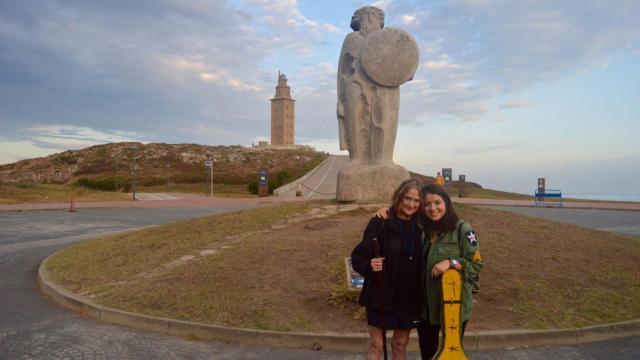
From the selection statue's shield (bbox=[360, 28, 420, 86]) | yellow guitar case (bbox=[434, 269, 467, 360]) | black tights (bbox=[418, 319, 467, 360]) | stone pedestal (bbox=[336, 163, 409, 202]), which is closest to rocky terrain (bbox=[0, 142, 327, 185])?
stone pedestal (bbox=[336, 163, 409, 202])

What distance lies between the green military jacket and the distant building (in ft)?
321

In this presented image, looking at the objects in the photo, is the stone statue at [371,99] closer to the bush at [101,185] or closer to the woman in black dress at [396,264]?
the woman in black dress at [396,264]

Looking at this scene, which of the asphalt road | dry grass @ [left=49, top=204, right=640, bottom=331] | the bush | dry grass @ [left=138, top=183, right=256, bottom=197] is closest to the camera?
the asphalt road

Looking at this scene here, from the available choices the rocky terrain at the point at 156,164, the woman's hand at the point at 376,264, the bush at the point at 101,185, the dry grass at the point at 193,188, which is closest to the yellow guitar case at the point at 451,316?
the woman's hand at the point at 376,264

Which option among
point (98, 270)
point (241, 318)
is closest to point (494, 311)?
point (241, 318)

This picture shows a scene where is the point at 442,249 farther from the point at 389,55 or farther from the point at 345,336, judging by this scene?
the point at 389,55

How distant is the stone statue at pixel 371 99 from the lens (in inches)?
381

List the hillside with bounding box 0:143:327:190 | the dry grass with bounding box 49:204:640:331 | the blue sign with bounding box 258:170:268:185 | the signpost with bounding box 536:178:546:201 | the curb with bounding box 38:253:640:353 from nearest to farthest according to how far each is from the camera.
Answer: the curb with bounding box 38:253:640:353
the dry grass with bounding box 49:204:640:331
the signpost with bounding box 536:178:546:201
the blue sign with bounding box 258:170:268:185
the hillside with bounding box 0:143:327:190

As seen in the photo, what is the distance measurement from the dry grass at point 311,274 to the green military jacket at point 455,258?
2.05 metres

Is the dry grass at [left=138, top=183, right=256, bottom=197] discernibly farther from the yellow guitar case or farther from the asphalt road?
the yellow guitar case

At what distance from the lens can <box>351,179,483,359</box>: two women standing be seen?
3.26 m

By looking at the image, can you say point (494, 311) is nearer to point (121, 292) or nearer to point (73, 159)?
point (121, 292)

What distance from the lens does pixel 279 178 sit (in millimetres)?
41469

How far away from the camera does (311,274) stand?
22.0ft
